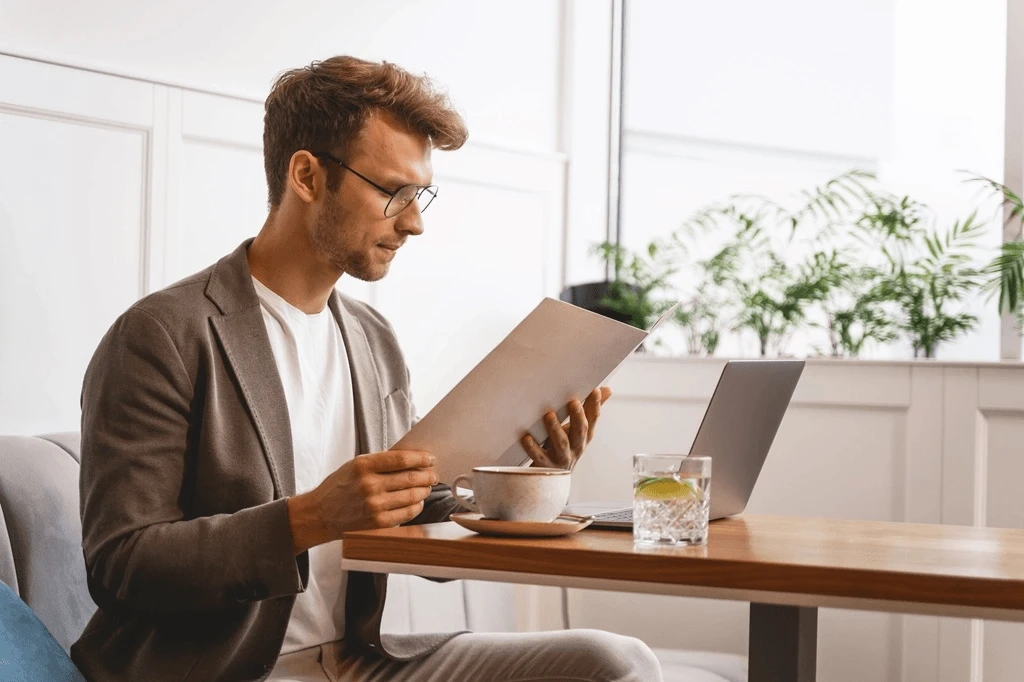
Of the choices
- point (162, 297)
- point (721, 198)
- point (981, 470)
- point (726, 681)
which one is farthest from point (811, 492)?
point (162, 297)

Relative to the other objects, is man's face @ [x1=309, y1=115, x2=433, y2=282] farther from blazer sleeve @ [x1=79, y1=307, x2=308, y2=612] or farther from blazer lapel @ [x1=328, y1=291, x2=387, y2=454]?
blazer sleeve @ [x1=79, y1=307, x2=308, y2=612]

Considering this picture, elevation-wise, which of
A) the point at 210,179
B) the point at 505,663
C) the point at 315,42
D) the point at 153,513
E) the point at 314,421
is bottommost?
the point at 505,663

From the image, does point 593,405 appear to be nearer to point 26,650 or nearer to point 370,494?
point 370,494

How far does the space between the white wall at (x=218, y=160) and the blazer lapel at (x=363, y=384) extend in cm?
69

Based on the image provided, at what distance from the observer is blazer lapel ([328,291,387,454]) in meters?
1.89

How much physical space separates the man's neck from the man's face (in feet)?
0.09

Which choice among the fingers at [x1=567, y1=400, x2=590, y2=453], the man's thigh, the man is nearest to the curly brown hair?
the man

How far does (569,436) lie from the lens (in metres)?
1.67

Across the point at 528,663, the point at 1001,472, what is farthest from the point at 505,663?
the point at 1001,472

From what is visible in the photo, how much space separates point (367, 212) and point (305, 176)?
127 millimetres

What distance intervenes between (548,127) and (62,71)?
63.4 inches

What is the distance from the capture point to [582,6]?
3693mm

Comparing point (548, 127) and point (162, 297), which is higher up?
point (548, 127)

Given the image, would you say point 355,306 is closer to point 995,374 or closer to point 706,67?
point 995,374
